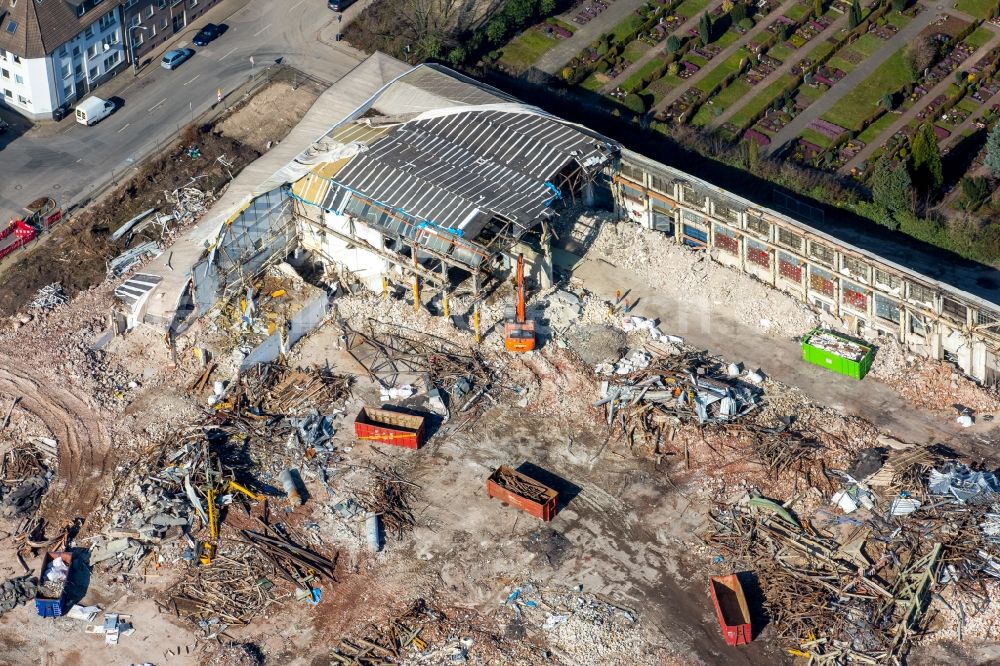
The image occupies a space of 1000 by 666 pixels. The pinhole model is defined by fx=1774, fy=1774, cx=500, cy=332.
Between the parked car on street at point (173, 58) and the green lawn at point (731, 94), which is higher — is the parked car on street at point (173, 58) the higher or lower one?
the lower one

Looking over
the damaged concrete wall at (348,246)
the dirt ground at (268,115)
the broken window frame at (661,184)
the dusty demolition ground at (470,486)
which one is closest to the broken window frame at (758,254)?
the dusty demolition ground at (470,486)

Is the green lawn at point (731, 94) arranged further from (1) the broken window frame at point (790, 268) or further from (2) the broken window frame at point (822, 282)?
(2) the broken window frame at point (822, 282)

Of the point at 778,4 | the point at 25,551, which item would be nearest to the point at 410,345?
the point at 25,551

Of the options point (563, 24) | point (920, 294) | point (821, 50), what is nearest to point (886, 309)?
point (920, 294)

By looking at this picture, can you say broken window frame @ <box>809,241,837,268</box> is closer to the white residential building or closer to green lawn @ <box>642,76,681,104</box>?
green lawn @ <box>642,76,681,104</box>

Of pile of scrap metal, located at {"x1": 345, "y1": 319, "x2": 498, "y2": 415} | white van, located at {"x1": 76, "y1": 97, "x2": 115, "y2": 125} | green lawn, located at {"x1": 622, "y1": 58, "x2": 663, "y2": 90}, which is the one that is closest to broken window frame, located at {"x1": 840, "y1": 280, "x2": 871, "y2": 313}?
pile of scrap metal, located at {"x1": 345, "y1": 319, "x2": 498, "y2": 415}

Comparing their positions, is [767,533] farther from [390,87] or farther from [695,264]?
[390,87]
